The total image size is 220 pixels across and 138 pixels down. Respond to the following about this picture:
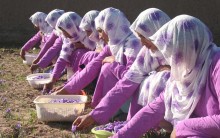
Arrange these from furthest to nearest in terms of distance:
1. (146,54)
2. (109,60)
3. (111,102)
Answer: (109,60)
(146,54)
(111,102)

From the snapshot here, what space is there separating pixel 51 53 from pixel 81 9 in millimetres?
5484

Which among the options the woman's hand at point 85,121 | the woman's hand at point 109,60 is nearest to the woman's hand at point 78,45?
the woman's hand at point 109,60

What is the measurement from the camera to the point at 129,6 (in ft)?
37.6

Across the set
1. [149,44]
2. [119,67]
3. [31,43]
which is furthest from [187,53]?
[31,43]

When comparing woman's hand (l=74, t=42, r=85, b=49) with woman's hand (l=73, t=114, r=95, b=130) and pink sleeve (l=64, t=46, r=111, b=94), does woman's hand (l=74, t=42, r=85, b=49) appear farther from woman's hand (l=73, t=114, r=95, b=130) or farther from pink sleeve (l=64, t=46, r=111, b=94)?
woman's hand (l=73, t=114, r=95, b=130)

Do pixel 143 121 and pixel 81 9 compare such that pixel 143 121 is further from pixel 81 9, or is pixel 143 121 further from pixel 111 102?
pixel 81 9

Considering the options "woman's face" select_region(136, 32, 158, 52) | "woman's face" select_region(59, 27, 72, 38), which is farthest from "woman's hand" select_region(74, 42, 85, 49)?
"woman's face" select_region(136, 32, 158, 52)

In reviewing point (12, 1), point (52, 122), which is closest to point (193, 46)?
point (52, 122)

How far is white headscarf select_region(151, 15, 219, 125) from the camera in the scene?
2.72 m

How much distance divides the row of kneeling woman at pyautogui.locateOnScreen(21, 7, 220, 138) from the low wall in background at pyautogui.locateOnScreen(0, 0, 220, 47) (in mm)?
5436

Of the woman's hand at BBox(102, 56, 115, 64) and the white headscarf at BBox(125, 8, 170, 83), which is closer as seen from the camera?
the white headscarf at BBox(125, 8, 170, 83)

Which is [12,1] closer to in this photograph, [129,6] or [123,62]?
[129,6]

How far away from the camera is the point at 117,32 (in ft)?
15.1

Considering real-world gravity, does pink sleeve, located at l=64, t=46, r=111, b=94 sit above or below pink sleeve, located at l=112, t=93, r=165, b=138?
below
